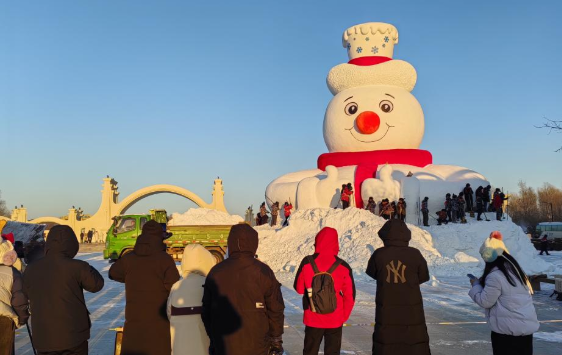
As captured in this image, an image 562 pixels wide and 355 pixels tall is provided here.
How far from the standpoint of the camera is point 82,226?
3938 centimetres

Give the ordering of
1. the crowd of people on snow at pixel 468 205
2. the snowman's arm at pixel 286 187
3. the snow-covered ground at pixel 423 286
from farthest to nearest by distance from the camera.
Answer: the snowman's arm at pixel 286 187 < the crowd of people on snow at pixel 468 205 < the snow-covered ground at pixel 423 286

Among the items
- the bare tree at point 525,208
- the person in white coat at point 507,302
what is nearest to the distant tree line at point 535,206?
the bare tree at point 525,208

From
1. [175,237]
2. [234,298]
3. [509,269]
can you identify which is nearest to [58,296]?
[234,298]

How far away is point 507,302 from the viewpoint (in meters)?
4.18

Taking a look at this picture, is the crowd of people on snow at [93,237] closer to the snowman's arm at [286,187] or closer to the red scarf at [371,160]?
the snowman's arm at [286,187]

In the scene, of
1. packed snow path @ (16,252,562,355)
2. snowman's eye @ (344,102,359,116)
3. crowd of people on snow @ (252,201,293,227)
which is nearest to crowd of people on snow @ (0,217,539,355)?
packed snow path @ (16,252,562,355)

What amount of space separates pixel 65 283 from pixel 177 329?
1015 mm

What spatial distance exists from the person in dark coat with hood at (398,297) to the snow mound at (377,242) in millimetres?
10690

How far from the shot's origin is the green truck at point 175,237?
53.3 ft

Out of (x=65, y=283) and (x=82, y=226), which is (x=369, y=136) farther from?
(x=82, y=226)

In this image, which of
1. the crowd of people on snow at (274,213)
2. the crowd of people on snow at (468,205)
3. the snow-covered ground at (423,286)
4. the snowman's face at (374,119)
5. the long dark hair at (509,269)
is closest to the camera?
the long dark hair at (509,269)

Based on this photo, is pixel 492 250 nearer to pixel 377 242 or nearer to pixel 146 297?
pixel 146 297

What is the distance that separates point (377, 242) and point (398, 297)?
12.5 m

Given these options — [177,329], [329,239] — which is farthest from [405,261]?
[177,329]
